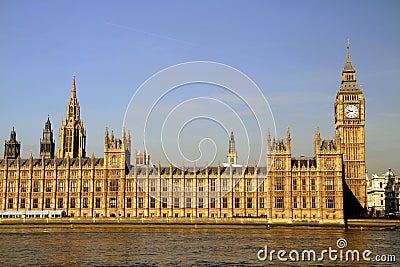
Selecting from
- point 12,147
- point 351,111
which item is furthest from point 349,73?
point 12,147

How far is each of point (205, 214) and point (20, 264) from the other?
222ft

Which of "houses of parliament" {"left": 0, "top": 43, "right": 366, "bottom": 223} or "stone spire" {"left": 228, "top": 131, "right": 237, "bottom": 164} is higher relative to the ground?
"stone spire" {"left": 228, "top": 131, "right": 237, "bottom": 164}

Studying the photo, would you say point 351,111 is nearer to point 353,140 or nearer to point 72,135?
point 353,140

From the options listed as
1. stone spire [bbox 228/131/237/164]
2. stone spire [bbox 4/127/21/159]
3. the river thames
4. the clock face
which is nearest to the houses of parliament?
the clock face

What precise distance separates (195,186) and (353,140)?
116 ft

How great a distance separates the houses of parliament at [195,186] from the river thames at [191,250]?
2846 centimetres

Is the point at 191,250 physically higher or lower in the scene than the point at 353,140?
lower

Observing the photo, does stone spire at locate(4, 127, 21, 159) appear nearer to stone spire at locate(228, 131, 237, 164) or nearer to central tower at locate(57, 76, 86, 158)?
central tower at locate(57, 76, 86, 158)

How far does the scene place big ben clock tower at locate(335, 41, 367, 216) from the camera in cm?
12812

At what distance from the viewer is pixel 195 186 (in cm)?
12169

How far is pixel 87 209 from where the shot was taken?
12144cm

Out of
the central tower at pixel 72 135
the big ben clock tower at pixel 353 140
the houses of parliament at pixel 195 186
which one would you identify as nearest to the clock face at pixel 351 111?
the big ben clock tower at pixel 353 140

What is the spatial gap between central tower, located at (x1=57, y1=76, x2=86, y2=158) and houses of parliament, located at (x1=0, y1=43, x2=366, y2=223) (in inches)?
793

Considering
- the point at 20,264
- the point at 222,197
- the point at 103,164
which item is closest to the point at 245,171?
the point at 222,197
